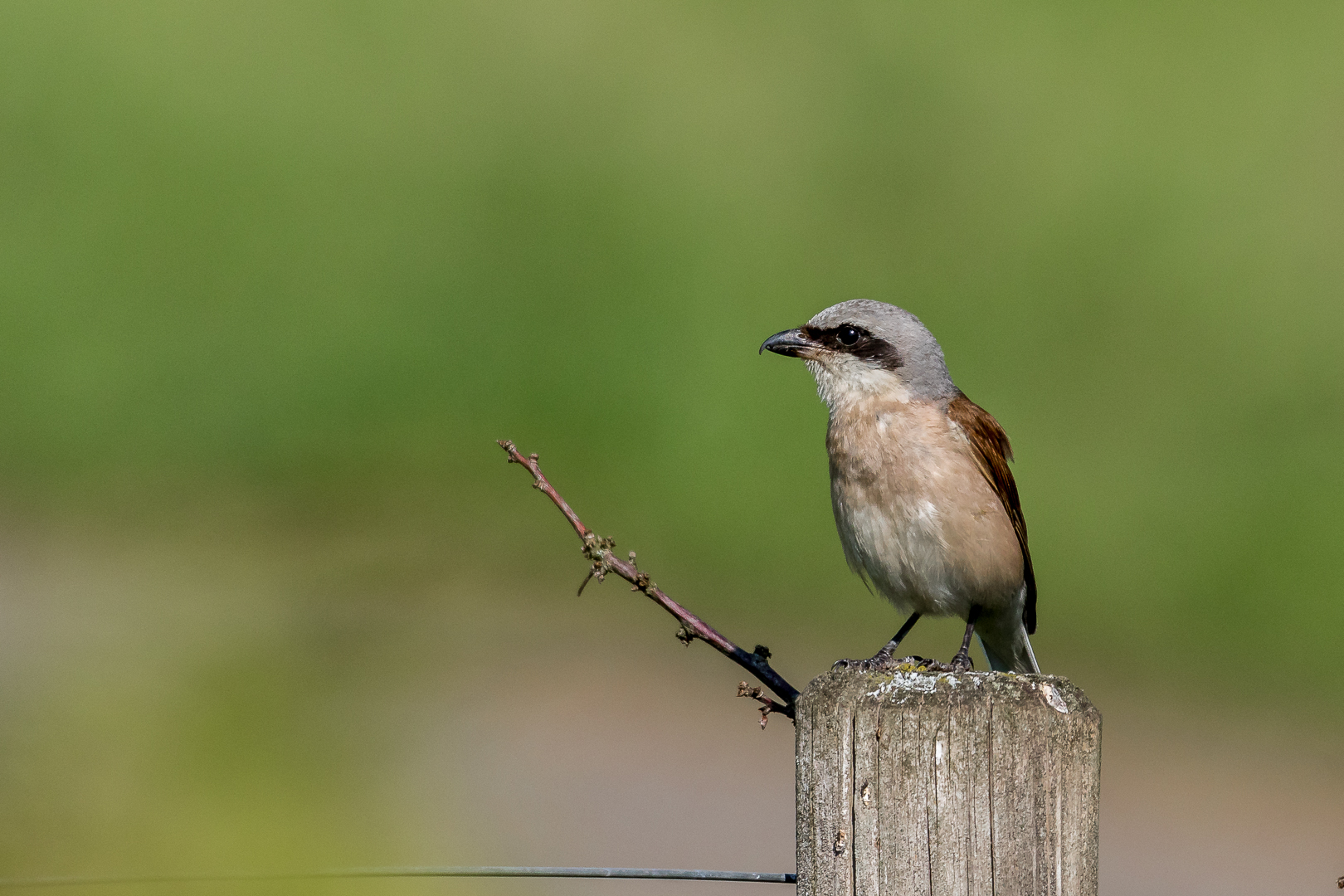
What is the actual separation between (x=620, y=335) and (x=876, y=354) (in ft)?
21.3

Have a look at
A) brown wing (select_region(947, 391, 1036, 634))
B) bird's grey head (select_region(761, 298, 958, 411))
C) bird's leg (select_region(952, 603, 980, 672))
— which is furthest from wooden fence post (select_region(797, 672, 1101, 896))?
bird's grey head (select_region(761, 298, 958, 411))

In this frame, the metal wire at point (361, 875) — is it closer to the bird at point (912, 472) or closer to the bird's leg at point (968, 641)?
the bird's leg at point (968, 641)

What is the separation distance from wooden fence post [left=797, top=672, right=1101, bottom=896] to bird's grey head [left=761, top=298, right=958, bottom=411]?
2421 mm

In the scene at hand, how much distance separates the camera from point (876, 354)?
16.9ft

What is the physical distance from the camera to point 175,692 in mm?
3654

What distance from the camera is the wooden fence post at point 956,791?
268cm

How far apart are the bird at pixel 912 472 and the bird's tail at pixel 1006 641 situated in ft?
0.26

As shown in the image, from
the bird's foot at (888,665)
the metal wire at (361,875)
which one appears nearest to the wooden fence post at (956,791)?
the bird's foot at (888,665)

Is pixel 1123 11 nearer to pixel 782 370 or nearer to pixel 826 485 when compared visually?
pixel 782 370

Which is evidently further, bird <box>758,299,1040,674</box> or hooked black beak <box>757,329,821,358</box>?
hooked black beak <box>757,329,821,358</box>

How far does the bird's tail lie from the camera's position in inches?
213

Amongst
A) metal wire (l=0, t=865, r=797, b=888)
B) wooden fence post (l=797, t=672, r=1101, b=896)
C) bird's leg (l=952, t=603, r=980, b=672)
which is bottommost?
metal wire (l=0, t=865, r=797, b=888)

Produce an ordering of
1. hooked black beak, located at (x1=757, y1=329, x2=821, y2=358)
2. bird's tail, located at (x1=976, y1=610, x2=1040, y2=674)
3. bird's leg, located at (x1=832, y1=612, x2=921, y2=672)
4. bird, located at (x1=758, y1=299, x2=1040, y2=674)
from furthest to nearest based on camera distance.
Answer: bird's tail, located at (x1=976, y1=610, x2=1040, y2=674)
hooked black beak, located at (x1=757, y1=329, x2=821, y2=358)
bird, located at (x1=758, y1=299, x2=1040, y2=674)
bird's leg, located at (x1=832, y1=612, x2=921, y2=672)

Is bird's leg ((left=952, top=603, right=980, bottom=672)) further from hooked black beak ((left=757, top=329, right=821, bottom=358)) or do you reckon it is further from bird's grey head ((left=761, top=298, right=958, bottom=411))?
hooked black beak ((left=757, top=329, right=821, bottom=358))
